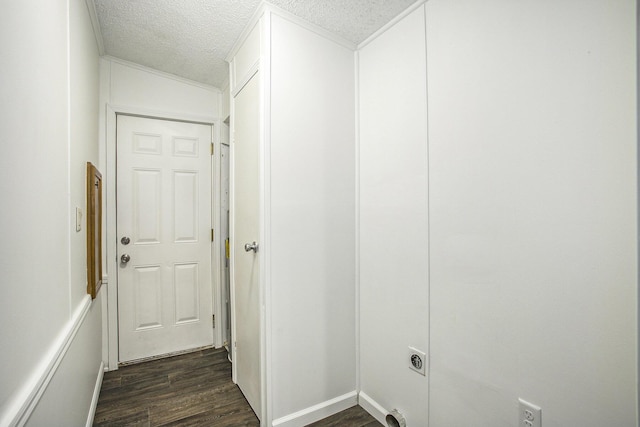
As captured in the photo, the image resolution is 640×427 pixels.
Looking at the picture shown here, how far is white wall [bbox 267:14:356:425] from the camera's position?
5.45 ft

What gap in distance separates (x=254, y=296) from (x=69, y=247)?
3.13 ft

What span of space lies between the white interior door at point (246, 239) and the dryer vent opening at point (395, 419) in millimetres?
777

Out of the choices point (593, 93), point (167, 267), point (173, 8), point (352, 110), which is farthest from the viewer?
point (167, 267)

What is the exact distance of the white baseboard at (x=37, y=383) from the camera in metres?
0.68

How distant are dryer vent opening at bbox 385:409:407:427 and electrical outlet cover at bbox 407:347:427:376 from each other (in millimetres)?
290

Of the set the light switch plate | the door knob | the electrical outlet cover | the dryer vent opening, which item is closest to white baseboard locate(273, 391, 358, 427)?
the dryer vent opening

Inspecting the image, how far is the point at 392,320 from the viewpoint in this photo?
67.1 inches

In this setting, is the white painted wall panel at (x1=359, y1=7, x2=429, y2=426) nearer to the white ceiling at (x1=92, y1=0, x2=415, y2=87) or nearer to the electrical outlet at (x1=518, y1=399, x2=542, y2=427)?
the white ceiling at (x1=92, y1=0, x2=415, y2=87)

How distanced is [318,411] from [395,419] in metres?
0.46

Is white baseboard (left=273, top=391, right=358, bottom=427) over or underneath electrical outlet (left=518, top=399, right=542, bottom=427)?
underneath

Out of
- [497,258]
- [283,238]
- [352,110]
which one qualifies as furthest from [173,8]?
[497,258]

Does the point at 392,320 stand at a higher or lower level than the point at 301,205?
lower

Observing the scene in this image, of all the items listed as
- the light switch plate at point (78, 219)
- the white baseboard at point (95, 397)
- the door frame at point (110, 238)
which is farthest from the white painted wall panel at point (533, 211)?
the door frame at point (110, 238)

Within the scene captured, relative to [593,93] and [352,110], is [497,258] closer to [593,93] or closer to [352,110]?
[593,93]
